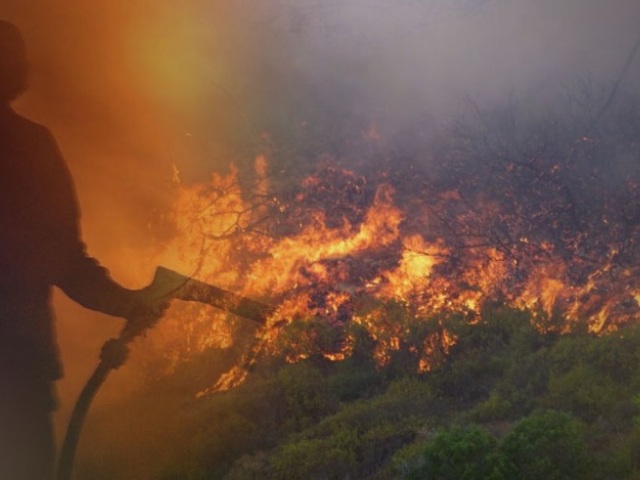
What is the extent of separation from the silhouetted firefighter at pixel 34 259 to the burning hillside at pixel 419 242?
72cm

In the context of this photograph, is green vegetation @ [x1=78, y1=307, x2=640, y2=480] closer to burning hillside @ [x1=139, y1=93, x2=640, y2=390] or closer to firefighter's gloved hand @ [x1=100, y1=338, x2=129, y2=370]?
burning hillside @ [x1=139, y1=93, x2=640, y2=390]

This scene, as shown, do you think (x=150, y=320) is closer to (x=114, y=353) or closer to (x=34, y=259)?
(x=114, y=353)

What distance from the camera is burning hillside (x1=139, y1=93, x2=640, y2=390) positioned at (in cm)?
554

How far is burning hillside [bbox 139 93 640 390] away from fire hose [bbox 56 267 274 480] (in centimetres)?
12

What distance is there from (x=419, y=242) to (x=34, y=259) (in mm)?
3597

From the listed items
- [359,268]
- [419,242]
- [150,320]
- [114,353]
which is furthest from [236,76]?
[114,353]

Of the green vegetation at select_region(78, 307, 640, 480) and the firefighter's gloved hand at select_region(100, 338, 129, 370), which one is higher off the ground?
the firefighter's gloved hand at select_region(100, 338, 129, 370)

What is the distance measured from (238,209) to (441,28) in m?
3.46

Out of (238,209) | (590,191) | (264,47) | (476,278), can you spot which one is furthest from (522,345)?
(264,47)

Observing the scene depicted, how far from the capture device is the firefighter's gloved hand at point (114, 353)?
16.8 feet

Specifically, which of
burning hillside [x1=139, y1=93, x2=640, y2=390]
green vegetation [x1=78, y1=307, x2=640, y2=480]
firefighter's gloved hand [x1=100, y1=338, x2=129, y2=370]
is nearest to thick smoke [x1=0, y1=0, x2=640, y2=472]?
firefighter's gloved hand [x1=100, y1=338, x2=129, y2=370]

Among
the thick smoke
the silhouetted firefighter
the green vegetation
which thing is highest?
the thick smoke

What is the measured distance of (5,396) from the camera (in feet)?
16.1

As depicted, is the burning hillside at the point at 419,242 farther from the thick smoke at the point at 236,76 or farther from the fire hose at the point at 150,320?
the thick smoke at the point at 236,76
